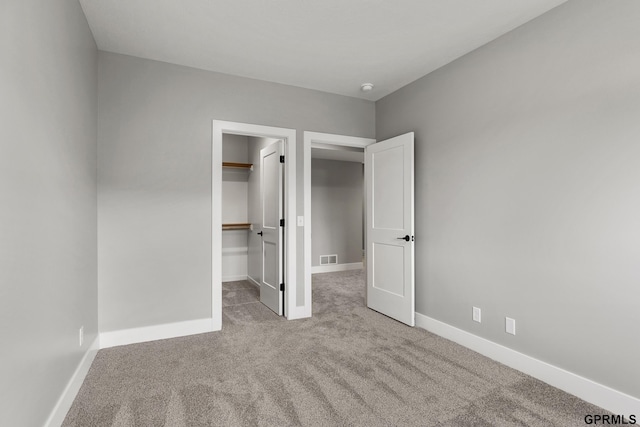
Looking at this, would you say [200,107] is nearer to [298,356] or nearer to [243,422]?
[298,356]

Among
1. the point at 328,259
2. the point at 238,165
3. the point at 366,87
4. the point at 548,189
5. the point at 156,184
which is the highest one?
the point at 366,87

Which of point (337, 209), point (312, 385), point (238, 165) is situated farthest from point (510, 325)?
point (337, 209)

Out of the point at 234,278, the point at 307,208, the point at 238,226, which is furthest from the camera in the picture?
the point at 234,278

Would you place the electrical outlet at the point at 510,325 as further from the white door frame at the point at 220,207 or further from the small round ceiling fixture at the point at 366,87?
the small round ceiling fixture at the point at 366,87

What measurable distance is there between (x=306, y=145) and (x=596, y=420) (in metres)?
3.17

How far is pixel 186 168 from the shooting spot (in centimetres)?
312

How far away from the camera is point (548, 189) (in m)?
2.26

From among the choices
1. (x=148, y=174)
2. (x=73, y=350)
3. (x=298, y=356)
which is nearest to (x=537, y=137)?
(x=298, y=356)

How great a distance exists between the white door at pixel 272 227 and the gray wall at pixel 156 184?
67cm

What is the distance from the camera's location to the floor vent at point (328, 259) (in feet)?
22.1

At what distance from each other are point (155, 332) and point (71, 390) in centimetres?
101

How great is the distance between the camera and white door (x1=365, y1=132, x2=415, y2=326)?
334cm

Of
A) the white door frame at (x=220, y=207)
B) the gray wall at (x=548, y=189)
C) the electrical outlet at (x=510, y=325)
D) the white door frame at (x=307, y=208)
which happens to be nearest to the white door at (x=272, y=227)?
the white door frame at (x=220, y=207)

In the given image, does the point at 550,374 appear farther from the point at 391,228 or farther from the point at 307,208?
the point at 307,208
